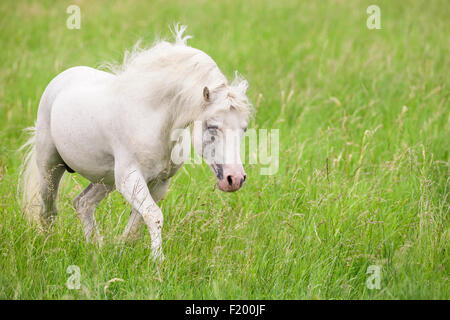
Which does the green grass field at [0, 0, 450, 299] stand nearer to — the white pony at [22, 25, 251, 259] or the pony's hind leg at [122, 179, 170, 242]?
the pony's hind leg at [122, 179, 170, 242]

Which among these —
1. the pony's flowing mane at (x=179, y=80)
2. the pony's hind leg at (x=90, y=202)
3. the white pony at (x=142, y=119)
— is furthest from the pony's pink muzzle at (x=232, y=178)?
the pony's hind leg at (x=90, y=202)

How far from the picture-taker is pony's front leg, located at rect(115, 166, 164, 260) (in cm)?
328

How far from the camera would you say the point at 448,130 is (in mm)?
5668

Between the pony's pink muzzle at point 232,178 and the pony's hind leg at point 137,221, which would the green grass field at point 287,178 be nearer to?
the pony's hind leg at point 137,221

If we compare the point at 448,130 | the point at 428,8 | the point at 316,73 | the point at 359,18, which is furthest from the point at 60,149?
the point at 428,8

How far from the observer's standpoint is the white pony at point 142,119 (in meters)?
3.15

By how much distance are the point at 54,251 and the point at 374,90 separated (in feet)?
15.3

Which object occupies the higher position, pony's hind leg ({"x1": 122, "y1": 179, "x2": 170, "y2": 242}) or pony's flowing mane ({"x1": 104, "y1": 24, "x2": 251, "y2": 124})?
pony's flowing mane ({"x1": 104, "y1": 24, "x2": 251, "y2": 124})

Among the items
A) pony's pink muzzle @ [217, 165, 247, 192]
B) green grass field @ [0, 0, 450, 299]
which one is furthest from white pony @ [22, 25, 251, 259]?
green grass field @ [0, 0, 450, 299]

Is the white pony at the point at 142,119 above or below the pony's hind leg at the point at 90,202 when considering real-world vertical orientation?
above

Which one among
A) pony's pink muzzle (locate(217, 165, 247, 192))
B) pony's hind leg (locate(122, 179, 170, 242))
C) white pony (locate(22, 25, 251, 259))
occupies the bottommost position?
pony's hind leg (locate(122, 179, 170, 242))

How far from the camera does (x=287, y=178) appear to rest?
482 centimetres

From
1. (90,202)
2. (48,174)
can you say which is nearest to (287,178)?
(90,202)

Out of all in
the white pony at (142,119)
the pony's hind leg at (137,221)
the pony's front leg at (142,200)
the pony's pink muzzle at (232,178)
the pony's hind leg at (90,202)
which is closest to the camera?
the pony's pink muzzle at (232,178)
